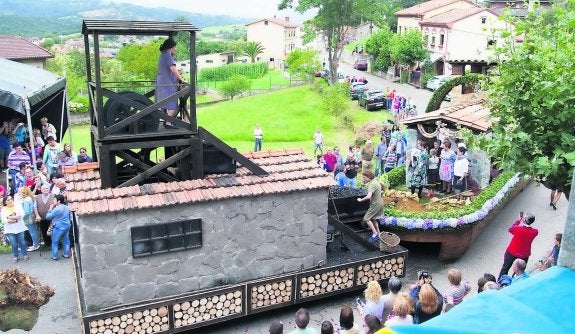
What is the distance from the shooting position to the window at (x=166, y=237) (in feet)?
30.2

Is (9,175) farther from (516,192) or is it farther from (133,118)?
(516,192)

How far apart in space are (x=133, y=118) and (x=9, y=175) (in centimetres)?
852

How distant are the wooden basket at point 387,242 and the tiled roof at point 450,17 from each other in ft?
143

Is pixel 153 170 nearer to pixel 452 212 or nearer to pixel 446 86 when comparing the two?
pixel 452 212

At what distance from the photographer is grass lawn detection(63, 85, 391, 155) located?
30.1 meters

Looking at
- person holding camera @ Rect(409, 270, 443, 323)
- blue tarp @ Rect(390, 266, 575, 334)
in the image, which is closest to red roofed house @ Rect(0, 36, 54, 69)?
person holding camera @ Rect(409, 270, 443, 323)


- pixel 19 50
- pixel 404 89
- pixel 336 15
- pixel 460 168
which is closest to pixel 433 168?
pixel 460 168

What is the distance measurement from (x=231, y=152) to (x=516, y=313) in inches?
268

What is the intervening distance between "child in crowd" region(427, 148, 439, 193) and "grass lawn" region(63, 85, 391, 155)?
11.1 metres

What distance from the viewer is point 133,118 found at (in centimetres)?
926

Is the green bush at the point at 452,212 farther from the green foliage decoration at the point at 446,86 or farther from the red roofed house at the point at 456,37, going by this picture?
the red roofed house at the point at 456,37

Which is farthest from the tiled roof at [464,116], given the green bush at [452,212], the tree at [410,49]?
the tree at [410,49]

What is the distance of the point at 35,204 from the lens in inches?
507

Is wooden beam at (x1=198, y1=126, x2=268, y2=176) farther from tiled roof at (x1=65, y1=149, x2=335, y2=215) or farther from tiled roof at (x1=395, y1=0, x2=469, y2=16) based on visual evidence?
tiled roof at (x1=395, y1=0, x2=469, y2=16)
